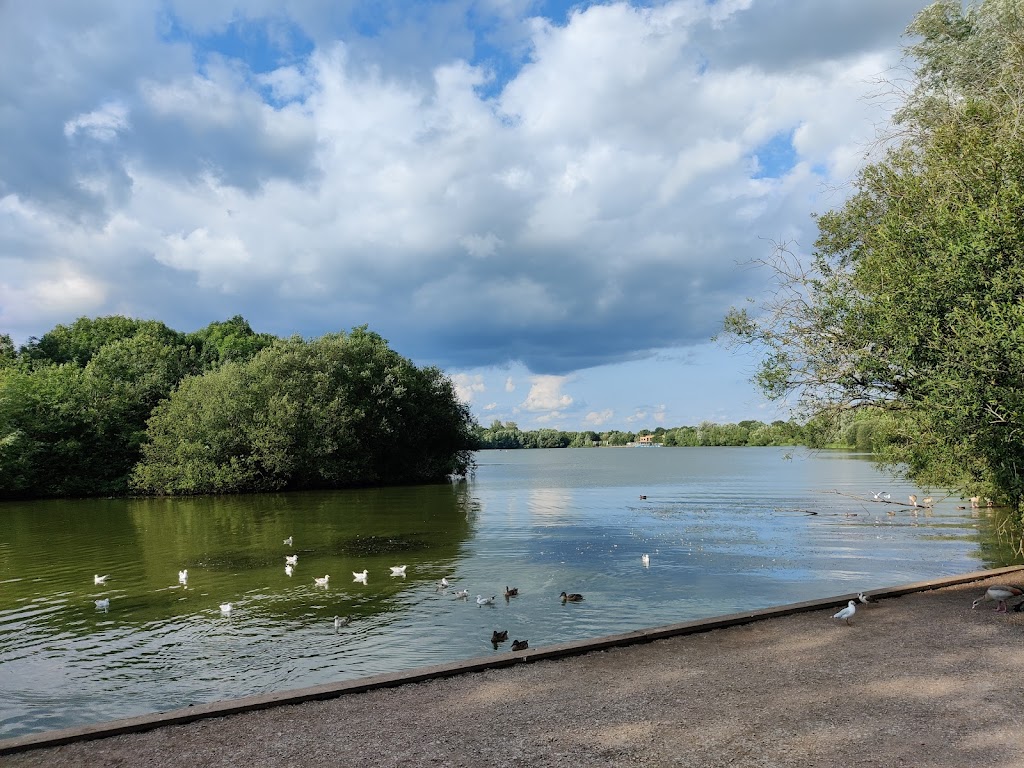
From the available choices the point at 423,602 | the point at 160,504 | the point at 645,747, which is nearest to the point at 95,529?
the point at 160,504

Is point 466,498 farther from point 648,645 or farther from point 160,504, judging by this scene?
point 648,645

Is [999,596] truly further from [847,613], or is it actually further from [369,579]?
[369,579]

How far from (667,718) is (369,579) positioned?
42.5ft

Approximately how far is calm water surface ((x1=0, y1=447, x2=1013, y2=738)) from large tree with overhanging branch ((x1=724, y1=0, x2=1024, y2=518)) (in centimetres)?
530

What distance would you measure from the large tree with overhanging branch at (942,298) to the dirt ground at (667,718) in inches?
134

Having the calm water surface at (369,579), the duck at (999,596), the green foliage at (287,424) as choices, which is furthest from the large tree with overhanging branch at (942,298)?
the green foliage at (287,424)

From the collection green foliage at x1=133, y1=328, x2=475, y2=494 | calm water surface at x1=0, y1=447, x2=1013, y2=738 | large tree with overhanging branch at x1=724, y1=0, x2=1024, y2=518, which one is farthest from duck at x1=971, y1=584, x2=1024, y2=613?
green foliage at x1=133, y1=328, x2=475, y2=494

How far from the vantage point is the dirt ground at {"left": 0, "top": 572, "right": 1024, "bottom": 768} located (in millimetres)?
5996

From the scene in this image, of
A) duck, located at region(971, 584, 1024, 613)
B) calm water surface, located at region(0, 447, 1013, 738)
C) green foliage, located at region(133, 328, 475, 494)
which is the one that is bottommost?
calm water surface, located at region(0, 447, 1013, 738)

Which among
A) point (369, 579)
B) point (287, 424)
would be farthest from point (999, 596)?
point (287, 424)

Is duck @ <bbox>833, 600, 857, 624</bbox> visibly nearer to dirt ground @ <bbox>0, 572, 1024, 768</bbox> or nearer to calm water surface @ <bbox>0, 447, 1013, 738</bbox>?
dirt ground @ <bbox>0, 572, 1024, 768</bbox>

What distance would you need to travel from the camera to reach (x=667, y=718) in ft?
22.2

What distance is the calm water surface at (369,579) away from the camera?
11.3m

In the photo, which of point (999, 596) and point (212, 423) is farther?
point (212, 423)
